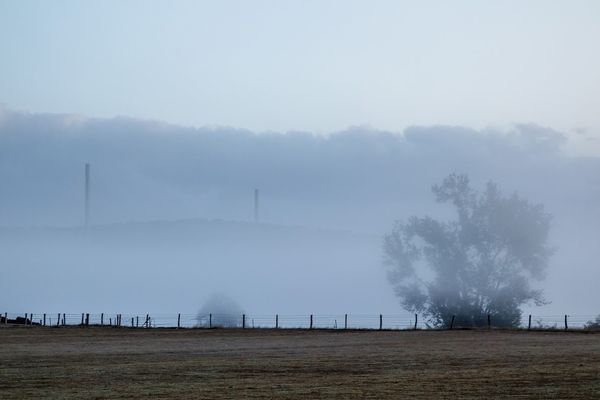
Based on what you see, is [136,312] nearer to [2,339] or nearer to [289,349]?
[2,339]

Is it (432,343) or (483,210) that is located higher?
(483,210)

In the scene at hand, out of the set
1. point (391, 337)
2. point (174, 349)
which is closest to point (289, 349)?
point (174, 349)

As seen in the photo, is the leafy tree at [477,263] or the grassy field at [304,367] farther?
the leafy tree at [477,263]

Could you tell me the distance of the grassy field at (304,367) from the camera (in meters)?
28.3

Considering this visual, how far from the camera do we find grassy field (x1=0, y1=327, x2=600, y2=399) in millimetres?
28344

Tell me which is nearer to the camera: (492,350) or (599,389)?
(599,389)

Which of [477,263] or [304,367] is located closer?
[304,367]

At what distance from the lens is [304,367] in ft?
123

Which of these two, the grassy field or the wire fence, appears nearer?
the grassy field

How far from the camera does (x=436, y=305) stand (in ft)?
302

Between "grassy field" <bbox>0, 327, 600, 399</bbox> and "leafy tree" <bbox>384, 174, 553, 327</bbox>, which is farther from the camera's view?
"leafy tree" <bbox>384, 174, 553, 327</bbox>

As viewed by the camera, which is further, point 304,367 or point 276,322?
point 276,322

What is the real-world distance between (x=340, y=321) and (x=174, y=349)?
319ft

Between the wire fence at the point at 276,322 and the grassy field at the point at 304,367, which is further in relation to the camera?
the wire fence at the point at 276,322
